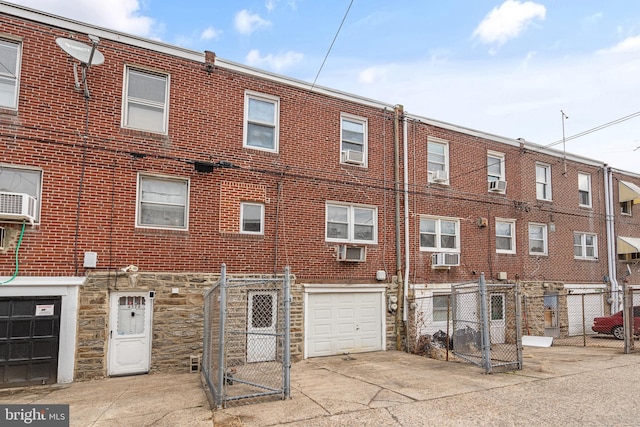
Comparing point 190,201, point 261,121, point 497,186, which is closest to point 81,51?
point 190,201

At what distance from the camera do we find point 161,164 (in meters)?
9.92

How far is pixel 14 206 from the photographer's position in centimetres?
811

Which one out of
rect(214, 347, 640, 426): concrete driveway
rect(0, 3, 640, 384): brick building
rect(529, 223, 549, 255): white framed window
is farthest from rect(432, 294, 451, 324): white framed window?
rect(529, 223, 549, 255): white framed window

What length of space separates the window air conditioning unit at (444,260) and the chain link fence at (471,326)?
81 cm

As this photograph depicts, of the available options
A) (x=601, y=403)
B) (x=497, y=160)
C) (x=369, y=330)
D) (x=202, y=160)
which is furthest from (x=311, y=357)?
(x=497, y=160)

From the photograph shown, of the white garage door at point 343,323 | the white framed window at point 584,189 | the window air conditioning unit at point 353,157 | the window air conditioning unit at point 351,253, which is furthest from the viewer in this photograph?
the white framed window at point 584,189

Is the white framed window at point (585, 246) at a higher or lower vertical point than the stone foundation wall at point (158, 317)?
higher

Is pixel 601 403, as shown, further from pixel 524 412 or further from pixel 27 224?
pixel 27 224

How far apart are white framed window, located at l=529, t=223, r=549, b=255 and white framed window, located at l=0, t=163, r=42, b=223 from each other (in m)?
15.4

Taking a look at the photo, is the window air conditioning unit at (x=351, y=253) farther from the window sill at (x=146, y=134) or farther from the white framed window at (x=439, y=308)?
the window sill at (x=146, y=134)

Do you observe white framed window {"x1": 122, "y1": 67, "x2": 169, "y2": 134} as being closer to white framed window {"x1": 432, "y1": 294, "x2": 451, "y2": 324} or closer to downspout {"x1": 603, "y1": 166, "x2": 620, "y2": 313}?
white framed window {"x1": 432, "y1": 294, "x2": 451, "y2": 324}

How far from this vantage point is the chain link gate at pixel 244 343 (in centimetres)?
650

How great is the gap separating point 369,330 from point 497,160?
7985mm

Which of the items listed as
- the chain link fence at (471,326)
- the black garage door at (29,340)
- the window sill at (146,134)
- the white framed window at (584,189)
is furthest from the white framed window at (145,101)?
the white framed window at (584,189)
